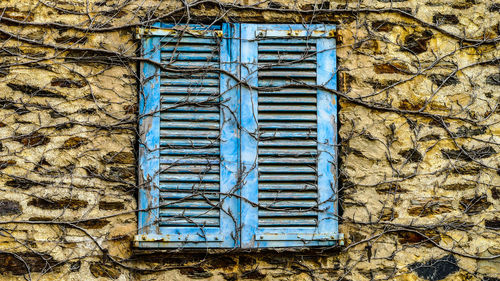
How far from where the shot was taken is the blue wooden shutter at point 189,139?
3715 millimetres

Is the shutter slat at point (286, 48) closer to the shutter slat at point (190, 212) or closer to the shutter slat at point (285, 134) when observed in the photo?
the shutter slat at point (285, 134)

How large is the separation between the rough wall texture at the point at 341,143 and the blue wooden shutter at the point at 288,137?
4.4 inches

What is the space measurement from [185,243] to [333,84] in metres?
1.45

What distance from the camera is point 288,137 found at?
3.83m

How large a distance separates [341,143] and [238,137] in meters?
0.70

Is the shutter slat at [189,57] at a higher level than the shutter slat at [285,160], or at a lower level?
higher

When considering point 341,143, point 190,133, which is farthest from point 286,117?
point 190,133

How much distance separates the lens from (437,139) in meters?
3.97

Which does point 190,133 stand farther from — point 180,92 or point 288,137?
point 288,137

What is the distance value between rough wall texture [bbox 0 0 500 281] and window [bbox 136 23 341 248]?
12 cm

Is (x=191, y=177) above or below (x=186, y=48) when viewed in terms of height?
below

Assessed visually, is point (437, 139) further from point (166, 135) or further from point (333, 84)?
point (166, 135)

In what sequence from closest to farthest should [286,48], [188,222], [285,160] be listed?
[188,222]
[285,160]
[286,48]

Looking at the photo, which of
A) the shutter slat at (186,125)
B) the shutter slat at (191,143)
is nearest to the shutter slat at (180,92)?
the shutter slat at (186,125)
